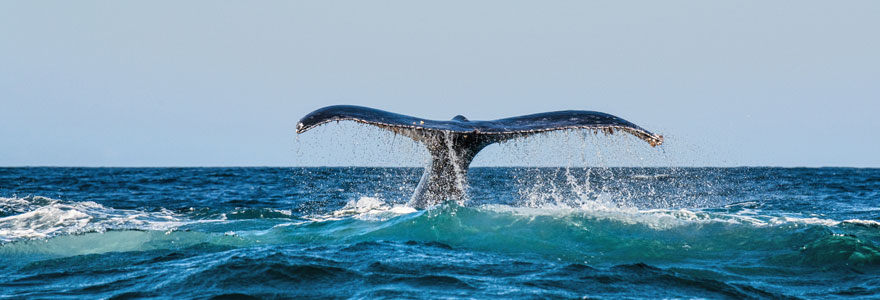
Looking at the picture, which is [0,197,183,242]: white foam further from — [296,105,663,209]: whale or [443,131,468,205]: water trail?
[443,131,468,205]: water trail

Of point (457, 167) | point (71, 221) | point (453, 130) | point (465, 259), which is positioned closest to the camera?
point (465, 259)

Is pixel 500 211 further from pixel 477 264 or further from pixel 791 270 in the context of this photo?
pixel 791 270

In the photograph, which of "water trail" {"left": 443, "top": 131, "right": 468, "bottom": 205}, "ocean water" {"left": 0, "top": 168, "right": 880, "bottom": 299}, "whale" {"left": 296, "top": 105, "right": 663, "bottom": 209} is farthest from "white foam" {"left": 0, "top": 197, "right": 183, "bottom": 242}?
"water trail" {"left": 443, "top": 131, "right": 468, "bottom": 205}

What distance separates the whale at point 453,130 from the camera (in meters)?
8.09

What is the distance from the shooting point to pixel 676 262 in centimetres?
676

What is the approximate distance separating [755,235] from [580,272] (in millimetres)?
2968

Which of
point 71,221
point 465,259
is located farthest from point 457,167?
point 71,221

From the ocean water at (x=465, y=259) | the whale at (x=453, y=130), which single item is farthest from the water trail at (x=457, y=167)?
the ocean water at (x=465, y=259)

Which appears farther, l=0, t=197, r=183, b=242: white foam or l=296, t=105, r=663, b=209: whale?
l=0, t=197, r=183, b=242: white foam

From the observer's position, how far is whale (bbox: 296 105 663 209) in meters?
8.09

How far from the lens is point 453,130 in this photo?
8523 millimetres

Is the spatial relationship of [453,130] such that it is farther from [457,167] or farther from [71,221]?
[71,221]

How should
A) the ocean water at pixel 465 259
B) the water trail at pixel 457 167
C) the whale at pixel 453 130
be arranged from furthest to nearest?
the water trail at pixel 457 167, the whale at pixel 453 130, the ocean water at pixel 465 259

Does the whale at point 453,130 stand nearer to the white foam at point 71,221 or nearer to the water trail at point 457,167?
the water trail at point 457,167
